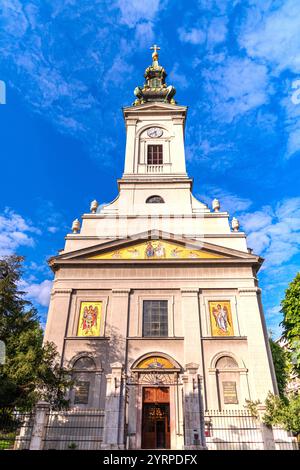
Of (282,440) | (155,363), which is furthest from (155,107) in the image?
(282,440)

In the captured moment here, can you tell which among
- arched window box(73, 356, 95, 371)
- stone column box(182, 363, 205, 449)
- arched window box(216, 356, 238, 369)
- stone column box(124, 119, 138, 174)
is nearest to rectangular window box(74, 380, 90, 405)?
arched window box(73, 356, 95, 371)

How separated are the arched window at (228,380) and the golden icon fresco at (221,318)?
1.41m

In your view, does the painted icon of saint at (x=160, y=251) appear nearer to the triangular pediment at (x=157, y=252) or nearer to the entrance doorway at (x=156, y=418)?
the triangular pediment at (x=157, y=252)

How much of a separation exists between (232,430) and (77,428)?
723cm

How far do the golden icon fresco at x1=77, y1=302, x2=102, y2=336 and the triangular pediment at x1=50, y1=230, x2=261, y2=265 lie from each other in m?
2.71

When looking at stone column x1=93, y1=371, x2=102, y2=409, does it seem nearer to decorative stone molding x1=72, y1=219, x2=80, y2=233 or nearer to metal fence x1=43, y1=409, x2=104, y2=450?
metal fence x1=43, y1=409, x2=104, y2=450

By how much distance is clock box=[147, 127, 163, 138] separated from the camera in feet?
96.6

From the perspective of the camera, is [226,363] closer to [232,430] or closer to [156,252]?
[232,430]

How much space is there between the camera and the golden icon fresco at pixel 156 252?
21.6 metres

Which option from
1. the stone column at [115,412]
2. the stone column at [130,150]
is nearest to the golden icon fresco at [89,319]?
the stone column at [115,412]

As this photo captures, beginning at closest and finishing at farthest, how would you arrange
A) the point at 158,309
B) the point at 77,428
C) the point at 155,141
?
1. the point at 77,428
2. the point at 158,309
3. the point at 155,141

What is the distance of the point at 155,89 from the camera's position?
34469mm

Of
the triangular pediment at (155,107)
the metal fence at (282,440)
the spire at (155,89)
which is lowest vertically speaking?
the metal fence at (282,440)

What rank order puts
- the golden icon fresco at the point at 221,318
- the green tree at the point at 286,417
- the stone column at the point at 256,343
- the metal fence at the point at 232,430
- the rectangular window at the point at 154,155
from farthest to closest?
the rectangular window at the point at 154,155 → the golden icon fresco at the point at 221,318 → the stone column at the point at 256,343 → the metal fence at the point at 232,430 → the green tree at the point at 286,417
